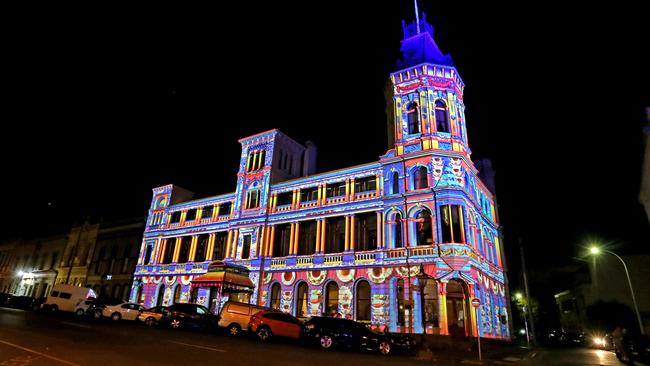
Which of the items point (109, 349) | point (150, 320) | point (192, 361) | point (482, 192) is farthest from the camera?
point (482, 192)

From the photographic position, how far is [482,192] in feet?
115

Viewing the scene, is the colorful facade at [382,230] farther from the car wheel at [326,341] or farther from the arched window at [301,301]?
the car wheel at [326,341]

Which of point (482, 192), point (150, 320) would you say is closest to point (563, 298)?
point (482, 192)

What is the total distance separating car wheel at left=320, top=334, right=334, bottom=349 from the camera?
17234mm

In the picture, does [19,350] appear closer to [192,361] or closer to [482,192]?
[192,361]

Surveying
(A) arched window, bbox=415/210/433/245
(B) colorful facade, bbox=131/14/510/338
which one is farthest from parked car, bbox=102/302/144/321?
(A) arched window, bbox=415/210/433/245

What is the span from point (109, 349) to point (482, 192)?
104 ft

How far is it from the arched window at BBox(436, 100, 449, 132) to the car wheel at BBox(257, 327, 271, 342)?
65.2 ft

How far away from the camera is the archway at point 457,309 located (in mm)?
24984

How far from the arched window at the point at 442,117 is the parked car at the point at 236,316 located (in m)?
19.2

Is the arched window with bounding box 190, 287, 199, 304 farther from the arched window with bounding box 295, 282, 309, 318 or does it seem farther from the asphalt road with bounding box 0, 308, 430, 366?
the asphalt road with bounding box 0, 308, 430, 366

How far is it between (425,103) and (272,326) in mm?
20826

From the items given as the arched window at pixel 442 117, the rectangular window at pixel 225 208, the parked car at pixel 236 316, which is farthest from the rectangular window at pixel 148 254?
the arched window at pixel 442 117

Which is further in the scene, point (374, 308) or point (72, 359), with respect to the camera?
point (374, 308)
